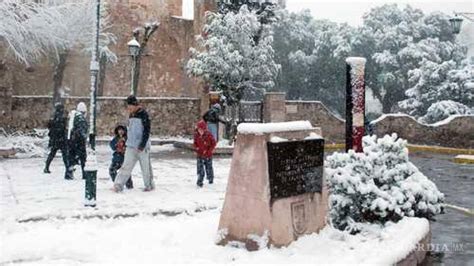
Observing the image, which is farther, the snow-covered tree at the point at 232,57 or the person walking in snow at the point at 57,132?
the snow-covered tree at the point at 232,57

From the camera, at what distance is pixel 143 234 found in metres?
6.51

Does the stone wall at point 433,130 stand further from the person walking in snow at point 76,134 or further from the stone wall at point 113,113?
the person walking in snow at point 76,134

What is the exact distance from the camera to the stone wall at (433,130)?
77.7 feet

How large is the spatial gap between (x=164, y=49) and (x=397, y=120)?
14.3 metres

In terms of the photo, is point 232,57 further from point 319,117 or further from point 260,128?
point 260,128

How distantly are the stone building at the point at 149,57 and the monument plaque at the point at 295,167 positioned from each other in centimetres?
2515

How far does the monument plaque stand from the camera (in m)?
5.84

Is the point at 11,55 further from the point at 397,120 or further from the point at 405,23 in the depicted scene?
the point at 405,23

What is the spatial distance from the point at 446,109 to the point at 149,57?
15354 millimetres

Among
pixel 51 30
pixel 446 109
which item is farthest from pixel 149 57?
pixel 446 109

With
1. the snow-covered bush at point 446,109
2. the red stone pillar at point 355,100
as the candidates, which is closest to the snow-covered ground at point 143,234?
the red stone pillar at point 355,100

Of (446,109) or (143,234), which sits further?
(446,109)

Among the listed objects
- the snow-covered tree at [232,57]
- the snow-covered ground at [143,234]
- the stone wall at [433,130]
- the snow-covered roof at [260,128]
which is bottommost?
the snow-covered ground at [143,234]

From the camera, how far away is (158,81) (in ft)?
108
